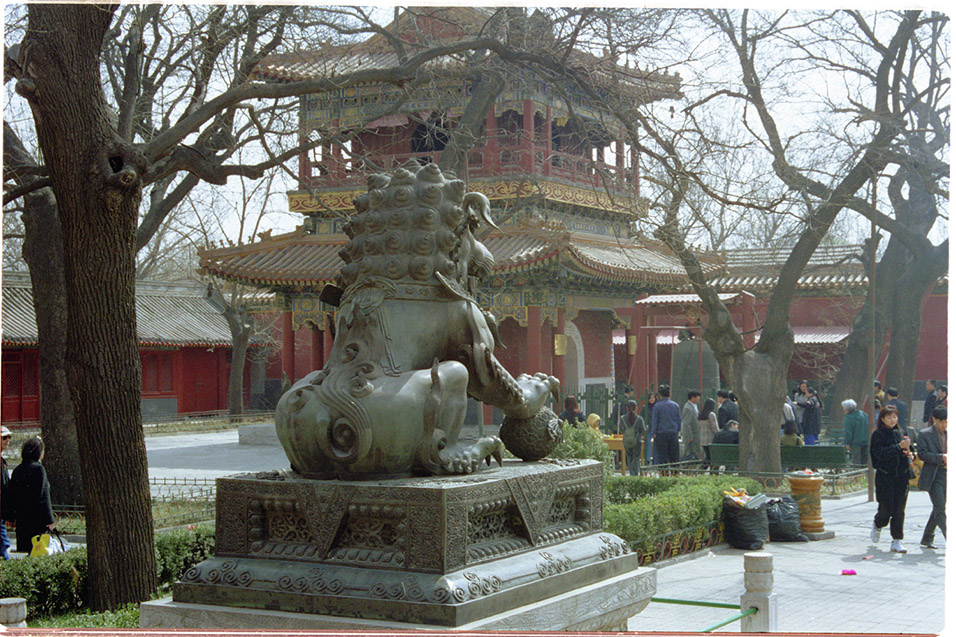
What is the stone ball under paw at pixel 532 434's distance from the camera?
4562 millimetres

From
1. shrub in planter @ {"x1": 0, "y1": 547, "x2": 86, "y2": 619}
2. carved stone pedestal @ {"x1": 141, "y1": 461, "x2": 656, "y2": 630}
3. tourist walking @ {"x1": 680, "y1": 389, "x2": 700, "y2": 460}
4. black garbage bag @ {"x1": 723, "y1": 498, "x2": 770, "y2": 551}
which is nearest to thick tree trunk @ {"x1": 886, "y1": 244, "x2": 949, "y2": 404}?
tourist walking @ {"x1": 680, "y1": 389, "x2": 700, "y2": 460}

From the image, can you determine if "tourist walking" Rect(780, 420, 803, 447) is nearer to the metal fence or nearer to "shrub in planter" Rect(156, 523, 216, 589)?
the metal fence

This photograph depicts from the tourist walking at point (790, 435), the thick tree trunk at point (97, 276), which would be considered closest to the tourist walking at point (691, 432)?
the tourist walking at point (790, 435)

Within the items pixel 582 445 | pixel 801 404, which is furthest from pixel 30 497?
pixel 801 404

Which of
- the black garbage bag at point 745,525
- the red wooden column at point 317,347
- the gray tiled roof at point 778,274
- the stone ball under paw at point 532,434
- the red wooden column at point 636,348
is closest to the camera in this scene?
the stone ball under paw at point 532,434

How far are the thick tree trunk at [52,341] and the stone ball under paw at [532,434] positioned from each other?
9.11 metres

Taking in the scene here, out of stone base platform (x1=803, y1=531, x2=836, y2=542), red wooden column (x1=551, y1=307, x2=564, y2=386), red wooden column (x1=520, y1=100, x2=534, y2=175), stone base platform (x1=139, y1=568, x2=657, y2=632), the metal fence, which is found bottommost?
stone base platform (x1=803, y1=531, x2=836, y2=542)

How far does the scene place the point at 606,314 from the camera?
24578mm

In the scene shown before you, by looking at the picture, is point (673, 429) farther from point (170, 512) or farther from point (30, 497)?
point (30, 497)

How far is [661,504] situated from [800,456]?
6.18 meters

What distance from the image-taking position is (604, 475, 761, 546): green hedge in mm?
9102

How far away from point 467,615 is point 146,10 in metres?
8.68

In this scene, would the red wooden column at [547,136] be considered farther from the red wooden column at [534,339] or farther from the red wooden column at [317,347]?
the red wooden column at [317,347]

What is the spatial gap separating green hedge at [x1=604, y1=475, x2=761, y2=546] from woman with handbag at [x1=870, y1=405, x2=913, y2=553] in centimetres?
161
